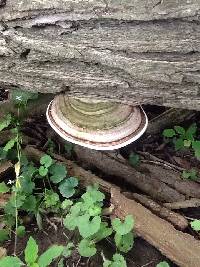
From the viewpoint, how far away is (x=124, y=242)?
2912mm

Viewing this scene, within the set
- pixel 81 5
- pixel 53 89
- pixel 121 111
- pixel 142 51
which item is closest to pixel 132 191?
pixel 121 111

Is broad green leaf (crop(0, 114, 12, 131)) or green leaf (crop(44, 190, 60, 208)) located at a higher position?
broad green leaf (crop(0, 114, 12, 131))

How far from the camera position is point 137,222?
2.99 meters

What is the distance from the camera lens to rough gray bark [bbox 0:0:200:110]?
2342mm

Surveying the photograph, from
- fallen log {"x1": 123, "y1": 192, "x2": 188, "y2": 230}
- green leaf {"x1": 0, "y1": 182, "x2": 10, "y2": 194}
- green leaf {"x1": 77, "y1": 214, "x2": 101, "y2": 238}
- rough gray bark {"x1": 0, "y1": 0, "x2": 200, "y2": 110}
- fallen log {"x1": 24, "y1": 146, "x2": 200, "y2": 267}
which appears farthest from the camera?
green leaf {"x1": 0, "y1": 182, "x2": 10, "y2": 194}

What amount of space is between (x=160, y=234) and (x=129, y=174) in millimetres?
719

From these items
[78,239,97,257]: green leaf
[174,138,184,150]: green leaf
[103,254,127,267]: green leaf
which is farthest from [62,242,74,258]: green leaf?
[174,138,184,150]: green leaf

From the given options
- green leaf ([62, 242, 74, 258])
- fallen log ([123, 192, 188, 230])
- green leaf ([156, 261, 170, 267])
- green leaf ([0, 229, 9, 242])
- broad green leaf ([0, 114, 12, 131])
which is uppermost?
broad green leaf ([0, 114, 12, 131])

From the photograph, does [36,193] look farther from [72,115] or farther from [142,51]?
[142,51]

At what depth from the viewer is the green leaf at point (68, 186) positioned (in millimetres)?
3314

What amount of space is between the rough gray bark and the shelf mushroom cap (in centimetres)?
16

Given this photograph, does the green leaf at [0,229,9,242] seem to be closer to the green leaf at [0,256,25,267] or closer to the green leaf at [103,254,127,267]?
the green leaf at [0,256,25,267]

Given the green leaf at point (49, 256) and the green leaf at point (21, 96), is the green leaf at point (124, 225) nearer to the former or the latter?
the green leaf at point (49, 256)

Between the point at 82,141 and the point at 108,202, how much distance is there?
1.97ft
